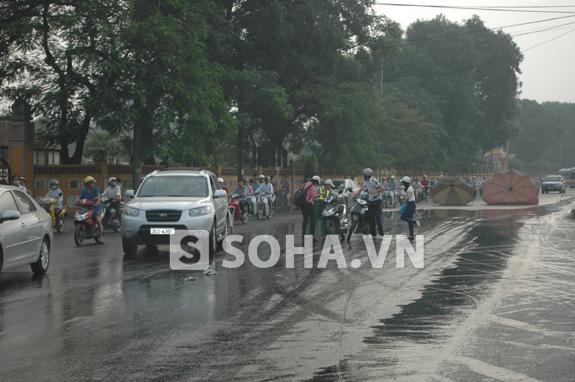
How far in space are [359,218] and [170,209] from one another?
5866 mm

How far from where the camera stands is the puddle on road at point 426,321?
5172 millimetres

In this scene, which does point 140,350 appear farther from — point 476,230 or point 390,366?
point 476,230

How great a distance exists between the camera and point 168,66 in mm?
22641

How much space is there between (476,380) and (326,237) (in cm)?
1239

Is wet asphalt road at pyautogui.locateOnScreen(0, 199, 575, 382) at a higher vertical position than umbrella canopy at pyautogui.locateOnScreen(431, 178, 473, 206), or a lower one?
lower

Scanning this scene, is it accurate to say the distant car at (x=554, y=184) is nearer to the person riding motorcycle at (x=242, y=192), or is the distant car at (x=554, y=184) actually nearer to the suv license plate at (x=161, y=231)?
the person riding motorcycle at (x=242, y=192)

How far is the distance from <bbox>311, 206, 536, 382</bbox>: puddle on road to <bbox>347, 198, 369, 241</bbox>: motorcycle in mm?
3653

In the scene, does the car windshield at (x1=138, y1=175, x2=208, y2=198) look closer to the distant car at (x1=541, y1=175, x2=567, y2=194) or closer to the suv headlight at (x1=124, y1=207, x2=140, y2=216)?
the suv headlight at (x1=124, y1=207, x2=140, y2=216)

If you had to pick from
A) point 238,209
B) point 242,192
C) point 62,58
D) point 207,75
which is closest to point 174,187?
point 238,209

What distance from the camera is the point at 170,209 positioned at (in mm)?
13086

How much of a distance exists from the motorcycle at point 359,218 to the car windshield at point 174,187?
439 centimetres

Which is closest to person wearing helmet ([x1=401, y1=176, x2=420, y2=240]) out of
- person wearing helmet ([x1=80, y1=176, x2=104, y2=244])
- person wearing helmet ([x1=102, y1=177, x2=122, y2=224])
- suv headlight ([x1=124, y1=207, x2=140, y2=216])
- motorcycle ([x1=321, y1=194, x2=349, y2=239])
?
motorcycle ([x1=321, y1=194, x2=349, y2=239])

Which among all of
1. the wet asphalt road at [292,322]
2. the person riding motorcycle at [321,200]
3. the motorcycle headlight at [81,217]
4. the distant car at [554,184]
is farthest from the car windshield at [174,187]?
the distant car at [554,184]

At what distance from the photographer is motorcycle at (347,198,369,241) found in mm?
16969
